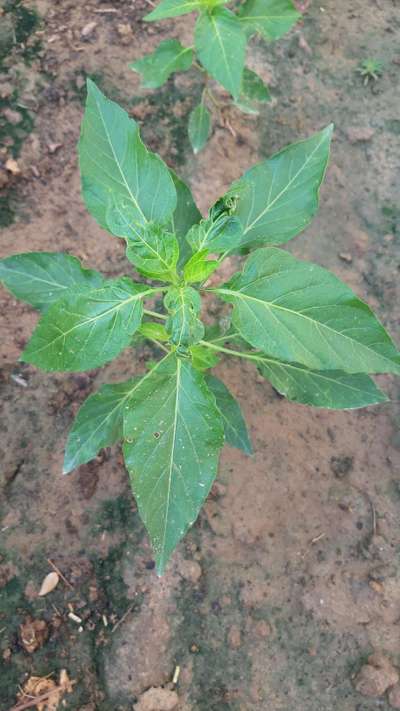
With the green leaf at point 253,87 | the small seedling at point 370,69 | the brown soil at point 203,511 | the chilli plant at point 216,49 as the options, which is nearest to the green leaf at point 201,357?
the brown soil at point 203,511

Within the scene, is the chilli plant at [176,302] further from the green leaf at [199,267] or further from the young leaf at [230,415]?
the young leaf at [230,415]

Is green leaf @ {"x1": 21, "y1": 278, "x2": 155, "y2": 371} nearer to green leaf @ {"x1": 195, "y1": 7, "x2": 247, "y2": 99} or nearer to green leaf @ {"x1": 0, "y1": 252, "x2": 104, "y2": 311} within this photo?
green leaf @ {"x1": 0, "y1": 252, "x2": 104, "y2": 311}

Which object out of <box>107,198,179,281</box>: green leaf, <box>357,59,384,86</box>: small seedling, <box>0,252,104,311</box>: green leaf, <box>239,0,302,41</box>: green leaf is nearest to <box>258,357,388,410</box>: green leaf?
<box>107,198,179,281</box>: green leaf

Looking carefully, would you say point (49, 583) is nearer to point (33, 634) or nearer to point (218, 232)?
point (33, 634)

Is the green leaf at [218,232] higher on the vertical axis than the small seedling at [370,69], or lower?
higher

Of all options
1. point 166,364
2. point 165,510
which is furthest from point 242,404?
point 165,510

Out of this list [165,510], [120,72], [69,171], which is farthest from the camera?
[120,72]

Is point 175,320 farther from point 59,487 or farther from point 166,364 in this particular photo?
point 59,487
